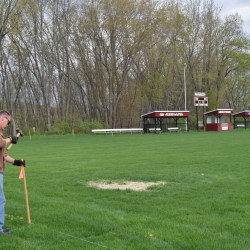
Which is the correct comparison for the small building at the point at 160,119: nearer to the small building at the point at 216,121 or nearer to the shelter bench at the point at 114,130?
the shelter bench at the point at 114,130

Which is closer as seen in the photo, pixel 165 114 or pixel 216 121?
pixel 165 114

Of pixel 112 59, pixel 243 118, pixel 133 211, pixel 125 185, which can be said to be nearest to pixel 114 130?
pixel 112 59

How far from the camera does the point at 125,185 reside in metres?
9.85

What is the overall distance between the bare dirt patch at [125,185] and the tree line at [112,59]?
123 ft

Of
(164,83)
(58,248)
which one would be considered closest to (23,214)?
(58,248)

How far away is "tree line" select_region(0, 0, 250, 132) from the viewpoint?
5038cm

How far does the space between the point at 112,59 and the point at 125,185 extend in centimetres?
4361

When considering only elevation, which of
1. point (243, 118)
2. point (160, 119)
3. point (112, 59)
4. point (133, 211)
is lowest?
point (133, 211)

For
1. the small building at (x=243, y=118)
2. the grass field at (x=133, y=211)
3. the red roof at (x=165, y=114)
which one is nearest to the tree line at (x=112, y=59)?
the small building at (x=243, y=118)

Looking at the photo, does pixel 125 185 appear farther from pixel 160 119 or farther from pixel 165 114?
pixel 160 119

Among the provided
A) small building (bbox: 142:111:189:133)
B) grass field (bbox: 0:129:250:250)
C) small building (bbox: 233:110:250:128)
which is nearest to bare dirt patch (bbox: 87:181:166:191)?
grass field (bbox: 0:129:250:250)

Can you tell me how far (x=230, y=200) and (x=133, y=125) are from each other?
54639 millimetres

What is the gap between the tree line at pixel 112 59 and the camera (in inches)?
1983

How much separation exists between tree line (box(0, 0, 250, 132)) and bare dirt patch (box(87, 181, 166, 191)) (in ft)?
123
